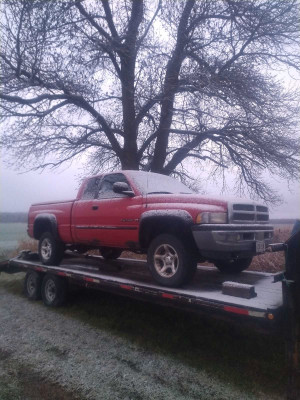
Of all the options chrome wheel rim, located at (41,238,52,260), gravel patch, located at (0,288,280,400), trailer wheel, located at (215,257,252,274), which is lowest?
gravel patch, located at (0,288,280,400)

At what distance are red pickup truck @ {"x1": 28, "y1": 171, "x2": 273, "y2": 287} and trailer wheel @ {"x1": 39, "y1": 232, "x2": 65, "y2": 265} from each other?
0.22ft

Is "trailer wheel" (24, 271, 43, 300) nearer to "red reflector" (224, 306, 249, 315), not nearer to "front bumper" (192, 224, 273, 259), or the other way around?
"front bumper" (192, 224, 273, 259)

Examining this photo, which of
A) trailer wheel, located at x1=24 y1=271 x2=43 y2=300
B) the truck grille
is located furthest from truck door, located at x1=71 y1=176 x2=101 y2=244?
the truck grille

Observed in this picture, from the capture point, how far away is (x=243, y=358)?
4.16m

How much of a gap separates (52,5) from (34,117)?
3552 mm

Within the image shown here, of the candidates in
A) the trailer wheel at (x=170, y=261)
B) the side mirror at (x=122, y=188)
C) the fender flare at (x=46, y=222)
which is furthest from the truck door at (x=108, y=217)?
the fender flare at (x=46, y=222)

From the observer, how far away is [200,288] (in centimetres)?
454

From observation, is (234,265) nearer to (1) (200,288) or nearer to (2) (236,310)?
(1) (200,288)

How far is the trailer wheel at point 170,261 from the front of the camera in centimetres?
457

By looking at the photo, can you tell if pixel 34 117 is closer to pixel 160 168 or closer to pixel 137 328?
pixel 160 168

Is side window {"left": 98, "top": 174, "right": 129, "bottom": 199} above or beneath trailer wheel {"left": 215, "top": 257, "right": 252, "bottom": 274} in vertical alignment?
above

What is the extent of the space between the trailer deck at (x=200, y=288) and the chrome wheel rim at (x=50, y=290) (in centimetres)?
28

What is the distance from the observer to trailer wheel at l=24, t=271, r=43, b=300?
7.36m

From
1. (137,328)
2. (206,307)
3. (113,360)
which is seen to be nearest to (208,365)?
(206,307)
